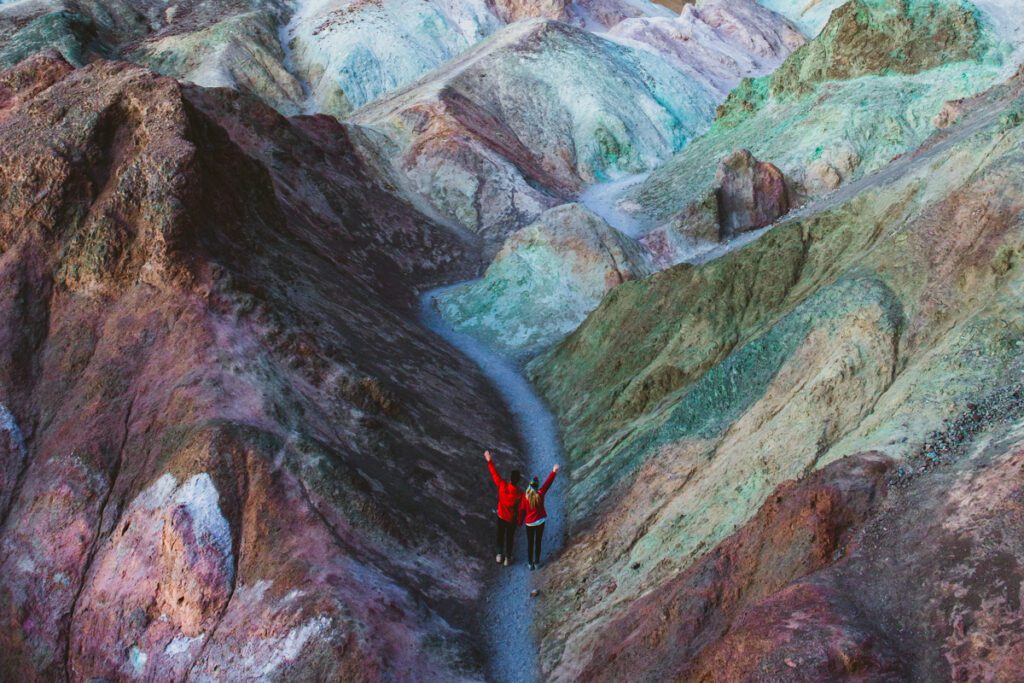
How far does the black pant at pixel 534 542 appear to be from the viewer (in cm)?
1745

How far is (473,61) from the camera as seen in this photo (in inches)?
2135

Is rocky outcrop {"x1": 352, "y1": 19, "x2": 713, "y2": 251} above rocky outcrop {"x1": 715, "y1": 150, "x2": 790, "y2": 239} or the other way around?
above

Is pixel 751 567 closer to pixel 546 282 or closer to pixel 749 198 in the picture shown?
pixel 546 282

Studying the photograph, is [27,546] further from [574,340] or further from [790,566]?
[574,340]

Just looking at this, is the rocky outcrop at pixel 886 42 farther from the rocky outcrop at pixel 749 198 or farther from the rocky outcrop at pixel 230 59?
the rocky outcrop at pixel 230 59

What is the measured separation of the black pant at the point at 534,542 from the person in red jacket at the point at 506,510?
341mm

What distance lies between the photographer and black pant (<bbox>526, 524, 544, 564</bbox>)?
1745 centimetres

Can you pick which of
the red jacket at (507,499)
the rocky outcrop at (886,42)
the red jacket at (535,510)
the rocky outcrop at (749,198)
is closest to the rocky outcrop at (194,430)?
the red jacket at (507,499)

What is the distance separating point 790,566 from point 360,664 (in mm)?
6143

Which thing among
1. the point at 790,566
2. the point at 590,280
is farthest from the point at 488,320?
the point at 790,566

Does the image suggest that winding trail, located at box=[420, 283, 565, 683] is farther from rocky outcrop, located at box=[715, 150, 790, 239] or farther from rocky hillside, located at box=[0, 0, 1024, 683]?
rocky outcrop, located at box=[715, 150, 790, 239]

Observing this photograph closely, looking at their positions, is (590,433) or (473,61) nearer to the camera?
(590,433)

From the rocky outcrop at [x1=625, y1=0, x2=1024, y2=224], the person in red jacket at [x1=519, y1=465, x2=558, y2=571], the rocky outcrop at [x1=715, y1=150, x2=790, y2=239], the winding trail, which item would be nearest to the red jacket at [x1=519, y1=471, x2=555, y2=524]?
the person in red jacket at [x1=519, y1=465, x2=558, y2=571]

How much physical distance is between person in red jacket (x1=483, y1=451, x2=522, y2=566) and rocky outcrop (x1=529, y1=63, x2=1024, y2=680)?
1.01 meters
